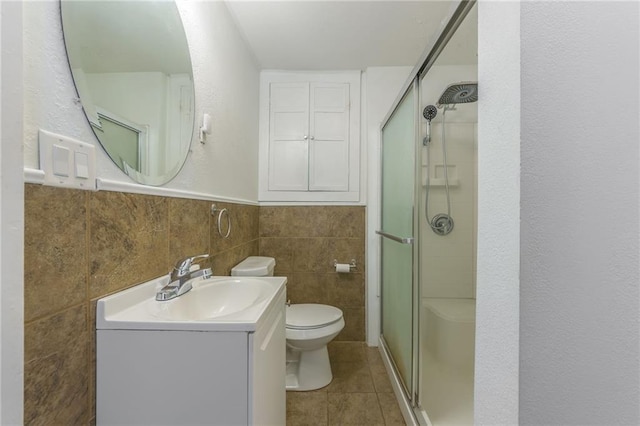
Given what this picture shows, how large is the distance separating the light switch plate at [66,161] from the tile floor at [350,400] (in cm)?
145

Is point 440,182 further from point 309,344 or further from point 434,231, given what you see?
point 309,344

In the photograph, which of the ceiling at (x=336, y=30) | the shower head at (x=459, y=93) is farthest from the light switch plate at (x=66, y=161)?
the shower head at (x=459, y=93)

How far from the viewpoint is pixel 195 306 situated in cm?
98

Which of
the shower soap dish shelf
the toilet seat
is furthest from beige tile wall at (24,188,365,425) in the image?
the shower soap dish shelf

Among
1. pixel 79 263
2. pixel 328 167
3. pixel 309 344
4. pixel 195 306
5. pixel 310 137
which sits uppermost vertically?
pixel 310 137

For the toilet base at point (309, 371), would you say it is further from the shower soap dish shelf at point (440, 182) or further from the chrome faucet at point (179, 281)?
the shower soap dish shelf at point (440, 182)

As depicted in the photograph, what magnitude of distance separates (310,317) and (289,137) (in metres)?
1.43

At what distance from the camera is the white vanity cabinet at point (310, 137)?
2264mm

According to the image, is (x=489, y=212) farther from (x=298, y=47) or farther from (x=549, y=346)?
(x=298, y=47)

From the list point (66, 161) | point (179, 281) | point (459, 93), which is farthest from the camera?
point (459, 93)

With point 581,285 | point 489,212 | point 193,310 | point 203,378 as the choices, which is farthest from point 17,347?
point 581,285

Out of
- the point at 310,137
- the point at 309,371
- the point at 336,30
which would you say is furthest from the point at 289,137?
the point at 309,371

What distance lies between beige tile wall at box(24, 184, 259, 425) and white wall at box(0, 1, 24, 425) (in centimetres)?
9

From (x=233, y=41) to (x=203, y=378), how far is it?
1849mm
